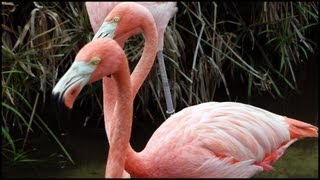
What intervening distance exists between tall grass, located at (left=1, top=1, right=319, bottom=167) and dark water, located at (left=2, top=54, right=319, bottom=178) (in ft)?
0.26

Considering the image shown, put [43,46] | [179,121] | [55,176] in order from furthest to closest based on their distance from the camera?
[43,46], [55,176], [179,121]

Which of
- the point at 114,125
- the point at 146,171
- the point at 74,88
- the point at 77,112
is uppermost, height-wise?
the point at 74,88

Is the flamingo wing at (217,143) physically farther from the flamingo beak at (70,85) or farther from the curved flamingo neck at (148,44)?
the flamingo beak at (70,85)

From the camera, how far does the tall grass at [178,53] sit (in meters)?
3.86

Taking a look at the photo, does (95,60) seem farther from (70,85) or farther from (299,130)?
(299,130)

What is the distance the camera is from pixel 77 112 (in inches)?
170

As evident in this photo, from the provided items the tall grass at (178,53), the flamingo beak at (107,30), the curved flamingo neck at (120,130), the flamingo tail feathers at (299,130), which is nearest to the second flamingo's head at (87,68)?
the curved flamingo neck at (120,130)

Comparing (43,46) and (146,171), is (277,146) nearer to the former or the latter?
(146,171)

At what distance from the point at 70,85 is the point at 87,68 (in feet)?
0.34

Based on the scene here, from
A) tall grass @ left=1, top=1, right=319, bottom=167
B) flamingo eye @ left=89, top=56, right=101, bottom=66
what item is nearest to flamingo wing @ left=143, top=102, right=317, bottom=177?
flamingo eye @ left=89, top=56, right=101, bottom=66

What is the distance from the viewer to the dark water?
3.43m

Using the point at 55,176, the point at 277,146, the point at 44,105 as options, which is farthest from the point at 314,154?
the point at 44,105

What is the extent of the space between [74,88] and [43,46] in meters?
1.85

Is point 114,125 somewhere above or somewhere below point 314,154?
above
